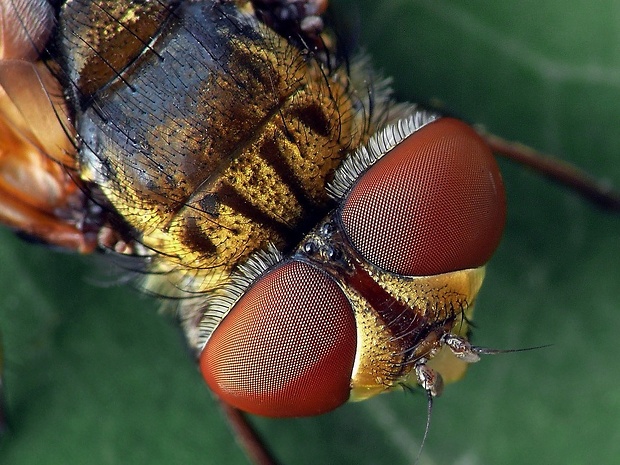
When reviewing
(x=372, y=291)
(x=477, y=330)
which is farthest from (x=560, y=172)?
(x=372, y=291)

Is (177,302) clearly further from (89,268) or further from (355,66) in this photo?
(355,66)

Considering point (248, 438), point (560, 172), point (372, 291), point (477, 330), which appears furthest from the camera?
point (477, 330)

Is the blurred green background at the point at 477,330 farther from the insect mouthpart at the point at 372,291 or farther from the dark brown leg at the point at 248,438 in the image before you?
the insect mouthpart at the point at 372,291

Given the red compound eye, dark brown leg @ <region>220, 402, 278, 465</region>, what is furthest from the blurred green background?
the red compound eye

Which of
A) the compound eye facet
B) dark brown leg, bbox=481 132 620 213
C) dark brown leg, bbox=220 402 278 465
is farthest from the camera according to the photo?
dark brown leg, bbox=481 132 620 213

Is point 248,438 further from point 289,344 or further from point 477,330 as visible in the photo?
point 477,330

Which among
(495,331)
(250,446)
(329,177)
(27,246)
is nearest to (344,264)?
(329,177)

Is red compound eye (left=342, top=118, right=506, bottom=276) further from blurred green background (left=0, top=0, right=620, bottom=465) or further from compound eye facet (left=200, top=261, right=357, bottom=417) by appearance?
blurred green background (left=0, top=0, right=620, bottom=465)
